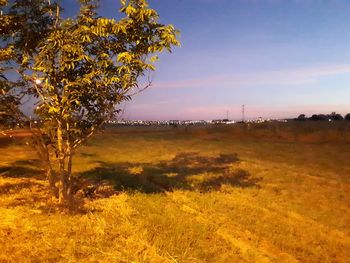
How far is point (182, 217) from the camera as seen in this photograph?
1096 cm

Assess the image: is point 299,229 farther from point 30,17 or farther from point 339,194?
point 30,17

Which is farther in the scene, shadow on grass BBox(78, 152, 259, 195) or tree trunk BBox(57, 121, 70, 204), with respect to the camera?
shadow on grass BBox(78, 152, 259, 195)

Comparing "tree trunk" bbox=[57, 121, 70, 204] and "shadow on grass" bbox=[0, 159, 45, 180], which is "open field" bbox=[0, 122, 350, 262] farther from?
"tree trunk" bbox=[57, 121, 70, 204]

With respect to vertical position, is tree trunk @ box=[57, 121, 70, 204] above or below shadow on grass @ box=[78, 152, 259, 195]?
above

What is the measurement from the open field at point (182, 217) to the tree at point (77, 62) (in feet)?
6.35

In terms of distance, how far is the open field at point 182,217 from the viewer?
8406mm

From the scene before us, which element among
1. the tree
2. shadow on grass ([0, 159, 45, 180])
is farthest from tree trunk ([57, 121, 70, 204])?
shadow on grass ([0, 159, 45, 180])

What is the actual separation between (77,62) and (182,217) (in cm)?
493

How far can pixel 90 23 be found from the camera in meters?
9.66

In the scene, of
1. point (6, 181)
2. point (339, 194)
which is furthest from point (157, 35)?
point (339, 194)

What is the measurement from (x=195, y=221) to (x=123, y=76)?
14.0ft

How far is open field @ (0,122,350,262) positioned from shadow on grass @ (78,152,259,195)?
1.8 inches

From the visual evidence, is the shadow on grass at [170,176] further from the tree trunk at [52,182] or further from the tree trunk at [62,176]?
the tree trunk at [62,176]

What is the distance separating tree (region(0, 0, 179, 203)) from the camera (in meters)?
9.31
